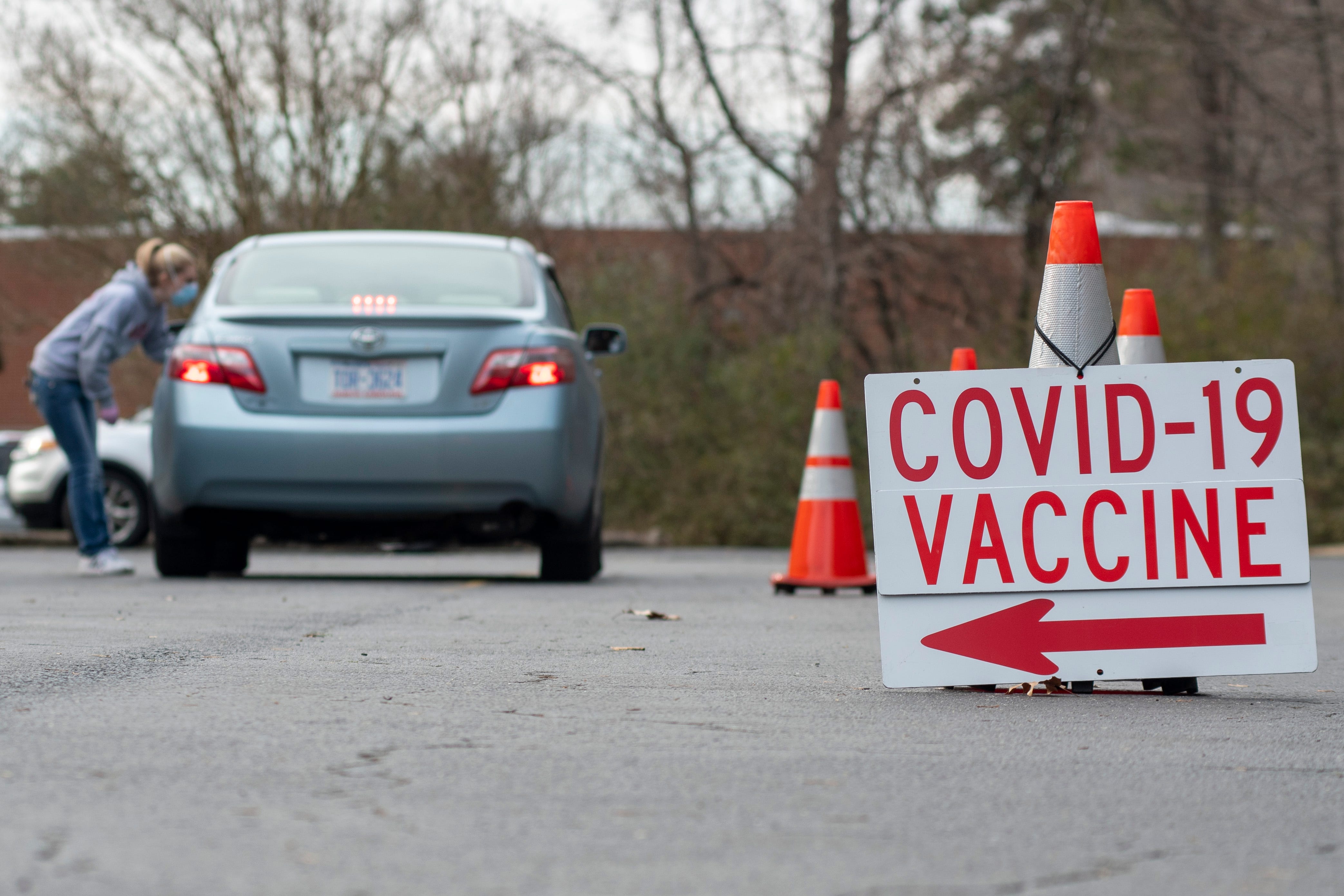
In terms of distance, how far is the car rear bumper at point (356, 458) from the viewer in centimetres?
824

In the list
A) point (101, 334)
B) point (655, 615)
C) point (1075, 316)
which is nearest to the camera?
point (1075, 316)

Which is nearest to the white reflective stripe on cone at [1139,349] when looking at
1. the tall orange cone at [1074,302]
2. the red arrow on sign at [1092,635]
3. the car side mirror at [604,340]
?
the tall orange cone at [1074,302]

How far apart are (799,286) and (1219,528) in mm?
14871

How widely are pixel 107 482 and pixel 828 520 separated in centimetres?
767

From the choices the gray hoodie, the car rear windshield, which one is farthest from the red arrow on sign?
the gray hoodie

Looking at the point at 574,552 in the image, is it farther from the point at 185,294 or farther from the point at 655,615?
the point at 185,294

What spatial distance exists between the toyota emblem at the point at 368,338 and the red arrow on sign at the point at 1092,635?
4.23m

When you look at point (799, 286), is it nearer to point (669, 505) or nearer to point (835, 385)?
point (669, 505)

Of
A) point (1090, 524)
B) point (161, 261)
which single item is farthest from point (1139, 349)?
point (161, 261)

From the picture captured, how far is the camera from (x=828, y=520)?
8.84 meters

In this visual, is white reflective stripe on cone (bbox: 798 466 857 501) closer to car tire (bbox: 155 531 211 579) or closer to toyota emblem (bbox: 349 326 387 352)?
toyota emblem (bbox: 349 326 387 352)

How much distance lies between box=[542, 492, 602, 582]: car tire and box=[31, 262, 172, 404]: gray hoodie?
2.27m

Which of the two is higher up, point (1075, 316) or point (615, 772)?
point (1075, 316)

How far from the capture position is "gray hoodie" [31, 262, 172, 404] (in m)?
9.25
